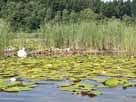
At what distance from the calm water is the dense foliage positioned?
1865cm

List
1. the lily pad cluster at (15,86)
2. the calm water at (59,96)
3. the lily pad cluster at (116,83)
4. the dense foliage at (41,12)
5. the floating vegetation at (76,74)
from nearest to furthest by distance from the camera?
the calm water at (59,96)
the lily pad cluster at (15,86)
the floating vegetation at (76,74)
the lily pad cluster at (116,83)
the dense foliage at (41,12)

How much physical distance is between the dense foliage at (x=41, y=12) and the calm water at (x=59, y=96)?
18.7 metres

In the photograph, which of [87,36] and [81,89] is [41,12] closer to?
[87,36]

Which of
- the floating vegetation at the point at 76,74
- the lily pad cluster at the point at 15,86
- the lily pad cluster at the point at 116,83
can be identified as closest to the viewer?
the lily pad cluster at the point at 15,86

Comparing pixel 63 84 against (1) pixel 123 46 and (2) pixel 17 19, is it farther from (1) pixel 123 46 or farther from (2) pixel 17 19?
(2) pixel 17 19

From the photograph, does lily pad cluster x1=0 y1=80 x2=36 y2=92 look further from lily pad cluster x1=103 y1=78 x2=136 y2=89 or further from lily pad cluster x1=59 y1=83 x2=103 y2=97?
lily pad cluster x1=103 y1=78 x2=136 y2=89

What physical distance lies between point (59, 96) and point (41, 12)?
1216 inches

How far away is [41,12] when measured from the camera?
3812cm

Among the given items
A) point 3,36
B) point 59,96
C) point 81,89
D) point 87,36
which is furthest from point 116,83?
point 87,36

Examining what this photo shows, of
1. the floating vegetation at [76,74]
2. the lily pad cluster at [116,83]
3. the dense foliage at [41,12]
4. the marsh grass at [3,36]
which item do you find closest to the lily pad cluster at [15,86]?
the floating vegetation at [76,74]

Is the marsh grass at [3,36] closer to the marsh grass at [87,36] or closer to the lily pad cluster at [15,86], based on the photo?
the marsh grass at [87,36]

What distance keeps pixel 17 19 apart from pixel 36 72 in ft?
84.0

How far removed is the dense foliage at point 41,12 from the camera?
1358 inches

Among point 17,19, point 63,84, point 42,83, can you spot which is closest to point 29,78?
point 42,83
